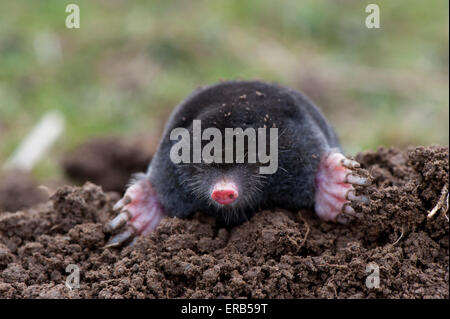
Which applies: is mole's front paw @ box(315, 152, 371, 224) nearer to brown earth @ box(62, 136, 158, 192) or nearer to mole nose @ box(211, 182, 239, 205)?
mole nose @ box(211, 182, 239, 205)

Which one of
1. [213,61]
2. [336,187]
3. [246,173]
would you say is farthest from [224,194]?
[213,61]

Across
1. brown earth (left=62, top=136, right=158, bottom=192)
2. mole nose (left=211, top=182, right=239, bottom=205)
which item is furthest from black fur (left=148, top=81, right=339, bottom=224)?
brown earth (left=62, top=136, right=158, bottom=192)

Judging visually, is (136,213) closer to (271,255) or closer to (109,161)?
(271,255)

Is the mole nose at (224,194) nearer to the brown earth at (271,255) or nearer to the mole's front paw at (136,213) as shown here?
the brown earth at (271,255)

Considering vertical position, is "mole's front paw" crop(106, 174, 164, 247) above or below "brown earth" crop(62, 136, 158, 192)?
below

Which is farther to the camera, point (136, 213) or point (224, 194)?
point (136, 213)

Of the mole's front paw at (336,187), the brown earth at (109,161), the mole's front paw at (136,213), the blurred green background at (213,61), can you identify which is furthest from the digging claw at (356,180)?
the blurred green background at (213,61)
